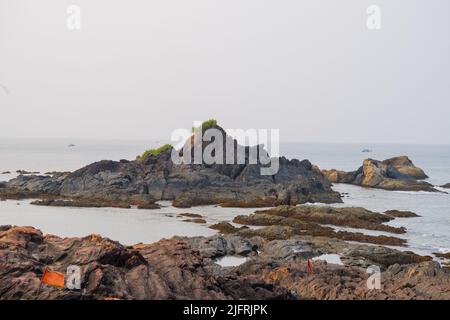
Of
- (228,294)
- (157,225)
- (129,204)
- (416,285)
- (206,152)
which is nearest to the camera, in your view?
(228,294)

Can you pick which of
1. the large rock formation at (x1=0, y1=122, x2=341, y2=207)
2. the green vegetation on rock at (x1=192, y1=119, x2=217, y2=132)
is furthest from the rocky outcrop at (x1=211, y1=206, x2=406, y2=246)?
the green vegetation on rock at (x1=192, y1=119, x2=217, y2=132)

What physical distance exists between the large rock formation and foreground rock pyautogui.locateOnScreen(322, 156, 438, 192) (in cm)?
1626

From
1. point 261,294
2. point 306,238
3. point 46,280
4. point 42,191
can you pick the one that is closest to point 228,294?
point 261,294

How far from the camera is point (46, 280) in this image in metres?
13.9

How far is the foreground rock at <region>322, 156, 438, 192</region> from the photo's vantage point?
76.4 m

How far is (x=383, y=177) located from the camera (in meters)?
81.1

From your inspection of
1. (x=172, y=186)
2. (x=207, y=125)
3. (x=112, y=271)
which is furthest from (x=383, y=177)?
(x=112, y=271)

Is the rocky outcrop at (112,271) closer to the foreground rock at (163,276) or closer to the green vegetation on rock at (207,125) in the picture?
the foreground rock at (163,276)

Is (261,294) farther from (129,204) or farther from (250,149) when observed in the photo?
(250,149)

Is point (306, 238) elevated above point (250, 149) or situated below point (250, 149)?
below

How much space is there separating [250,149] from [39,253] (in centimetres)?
5718

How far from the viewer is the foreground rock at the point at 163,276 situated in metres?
14.0

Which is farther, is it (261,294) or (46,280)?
(261,294)

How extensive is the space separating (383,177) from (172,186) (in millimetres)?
40332
